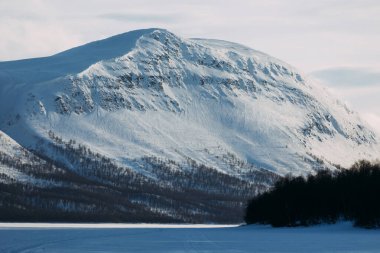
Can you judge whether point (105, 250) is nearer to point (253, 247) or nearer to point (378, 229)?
point (253, 247)

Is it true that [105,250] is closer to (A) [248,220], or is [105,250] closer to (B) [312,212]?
(B) [312,212]

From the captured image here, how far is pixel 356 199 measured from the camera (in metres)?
131

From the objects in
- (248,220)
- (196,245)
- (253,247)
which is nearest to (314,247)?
(253,247)

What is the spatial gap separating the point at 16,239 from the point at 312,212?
211 feet

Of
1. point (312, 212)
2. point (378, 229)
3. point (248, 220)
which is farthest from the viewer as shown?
point (248, 220)

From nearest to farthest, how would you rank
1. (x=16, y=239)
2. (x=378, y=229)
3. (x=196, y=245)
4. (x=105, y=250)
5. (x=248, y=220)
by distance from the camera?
1. (x=105, y=250)
2. (x=196, y=245)
3. (x=16, y=239)
4. (x=378, y=229)
5. (x=248, y=220)

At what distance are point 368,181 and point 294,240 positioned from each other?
4084 cm

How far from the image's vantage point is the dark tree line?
127825mm

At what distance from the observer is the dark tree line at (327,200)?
128 meters

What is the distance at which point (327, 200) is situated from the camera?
145 metres

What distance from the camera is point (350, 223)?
135875mm

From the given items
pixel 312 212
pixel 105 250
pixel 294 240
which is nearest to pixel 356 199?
pixel 312 212

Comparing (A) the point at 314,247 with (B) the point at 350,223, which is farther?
(B) the point at 350,223

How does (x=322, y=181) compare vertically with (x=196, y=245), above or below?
above
